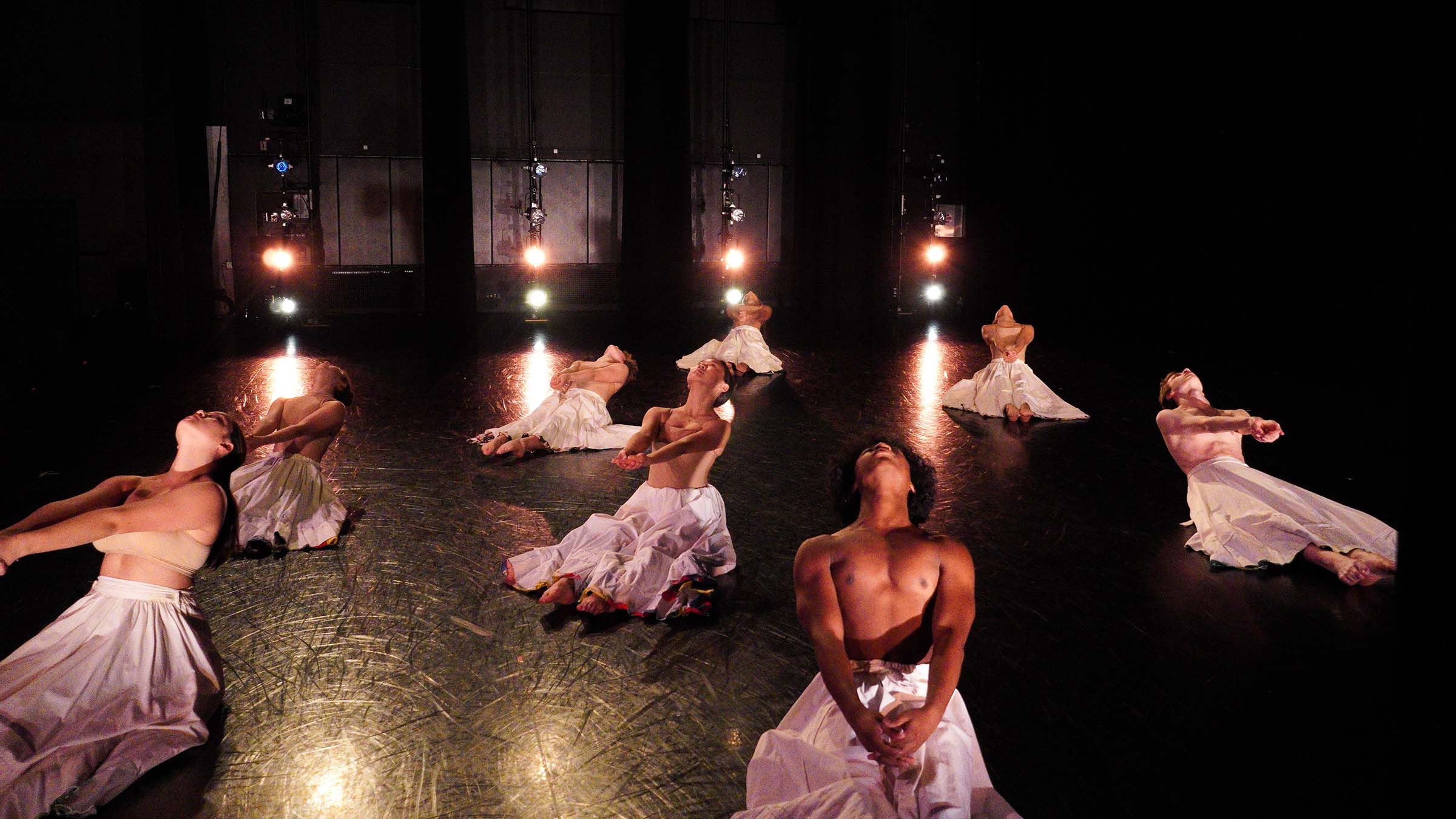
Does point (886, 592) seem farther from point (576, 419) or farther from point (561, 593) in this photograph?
point (576, 419)

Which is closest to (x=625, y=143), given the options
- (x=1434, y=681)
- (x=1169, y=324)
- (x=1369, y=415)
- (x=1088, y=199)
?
(x=1088, y=199)

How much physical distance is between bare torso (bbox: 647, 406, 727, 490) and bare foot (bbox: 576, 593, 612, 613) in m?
0.66

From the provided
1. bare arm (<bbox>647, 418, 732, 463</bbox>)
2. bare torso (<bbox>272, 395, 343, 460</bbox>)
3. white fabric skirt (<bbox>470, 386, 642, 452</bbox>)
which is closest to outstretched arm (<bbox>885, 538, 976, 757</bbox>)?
bare arm (<bbox>647, 418, 732, 463</bbox>)

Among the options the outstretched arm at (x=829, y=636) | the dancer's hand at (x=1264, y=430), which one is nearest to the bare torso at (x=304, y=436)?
the outstretched arm at (x=829, y=636)

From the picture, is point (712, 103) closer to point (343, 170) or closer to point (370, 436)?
point (343, 170)

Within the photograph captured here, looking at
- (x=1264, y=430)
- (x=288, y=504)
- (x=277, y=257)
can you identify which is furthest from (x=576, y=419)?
(x=277, y=257)

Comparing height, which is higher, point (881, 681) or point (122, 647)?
point (881, 681)

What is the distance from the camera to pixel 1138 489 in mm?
6645

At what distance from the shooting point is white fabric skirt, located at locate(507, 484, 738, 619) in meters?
4.43

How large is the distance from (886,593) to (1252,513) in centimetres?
346

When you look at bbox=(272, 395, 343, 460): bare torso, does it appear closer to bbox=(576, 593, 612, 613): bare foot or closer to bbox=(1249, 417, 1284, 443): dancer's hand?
bbox=(576, 593, 612, 613): bare foot

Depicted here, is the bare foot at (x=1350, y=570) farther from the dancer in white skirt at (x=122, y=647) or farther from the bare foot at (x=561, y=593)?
the dancer in white skirt at (x=122, y=647)

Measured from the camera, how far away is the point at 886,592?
254cm

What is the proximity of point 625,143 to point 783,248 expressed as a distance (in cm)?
349
